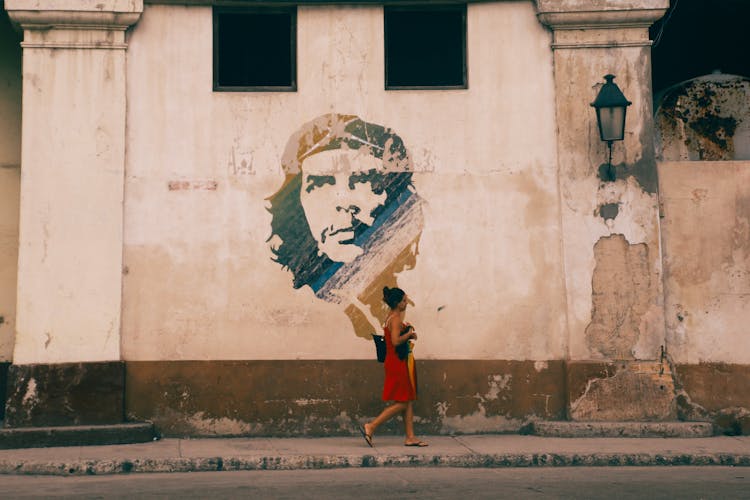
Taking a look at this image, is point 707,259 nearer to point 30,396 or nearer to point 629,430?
point 629,430

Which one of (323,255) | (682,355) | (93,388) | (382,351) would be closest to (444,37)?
(323,255)

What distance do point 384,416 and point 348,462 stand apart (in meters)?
0.80

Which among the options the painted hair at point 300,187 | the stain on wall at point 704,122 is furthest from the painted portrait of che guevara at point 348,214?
the stain on wall at point 704,122

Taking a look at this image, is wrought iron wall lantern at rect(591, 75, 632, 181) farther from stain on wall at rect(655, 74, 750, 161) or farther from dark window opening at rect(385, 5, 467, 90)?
dark window opening at rect(385, 5, 467, 90)

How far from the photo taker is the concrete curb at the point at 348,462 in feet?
30.1

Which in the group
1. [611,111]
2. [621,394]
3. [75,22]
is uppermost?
[75,22]

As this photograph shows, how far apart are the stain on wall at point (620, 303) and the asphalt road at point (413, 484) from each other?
1.94 m

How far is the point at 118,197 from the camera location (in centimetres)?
1083

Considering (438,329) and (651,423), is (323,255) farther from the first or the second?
(651,423)

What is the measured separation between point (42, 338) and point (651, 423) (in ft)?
23.0

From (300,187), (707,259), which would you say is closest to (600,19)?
(707,259)

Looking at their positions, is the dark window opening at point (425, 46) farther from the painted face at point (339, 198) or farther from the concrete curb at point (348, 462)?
the concrete curb at point (348, 462)

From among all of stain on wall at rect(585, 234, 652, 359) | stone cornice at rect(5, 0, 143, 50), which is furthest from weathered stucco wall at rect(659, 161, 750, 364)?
stone cornice at rect(5, 0, 143, 50)

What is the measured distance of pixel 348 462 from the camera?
9.42 meters
